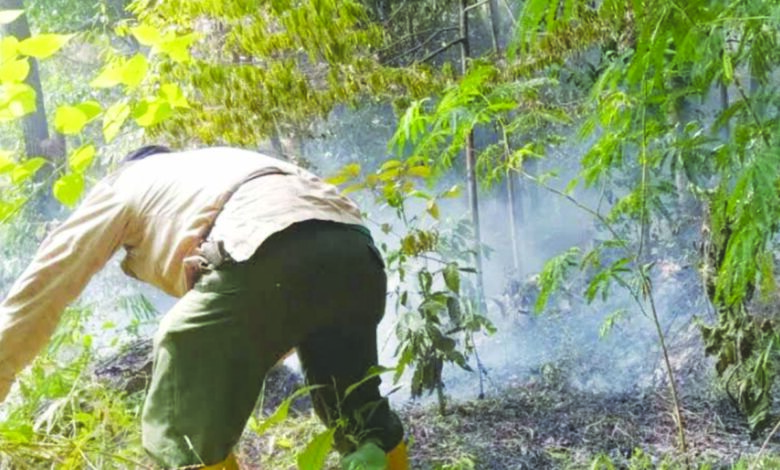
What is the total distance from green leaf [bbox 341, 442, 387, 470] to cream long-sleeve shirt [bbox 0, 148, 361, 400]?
28 cm

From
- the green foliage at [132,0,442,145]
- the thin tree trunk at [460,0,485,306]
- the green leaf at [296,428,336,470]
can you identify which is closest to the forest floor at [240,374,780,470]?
the thin tree trunk at [460,0,485,306]

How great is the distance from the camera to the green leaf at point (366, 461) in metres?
0.96

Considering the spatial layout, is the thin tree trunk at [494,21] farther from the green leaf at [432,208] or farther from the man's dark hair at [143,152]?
the man's dark hair at [143,152]

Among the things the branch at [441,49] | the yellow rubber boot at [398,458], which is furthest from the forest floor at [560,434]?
the branch at [441,49]

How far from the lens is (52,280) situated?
1041 mm

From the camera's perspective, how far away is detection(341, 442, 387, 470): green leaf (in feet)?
3.15

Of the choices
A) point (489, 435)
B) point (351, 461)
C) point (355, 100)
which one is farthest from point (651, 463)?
point (355, 100)

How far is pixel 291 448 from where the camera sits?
4.91 feet

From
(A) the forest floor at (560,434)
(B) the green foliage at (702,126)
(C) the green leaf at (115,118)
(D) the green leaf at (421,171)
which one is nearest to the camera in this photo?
(B) the green foliage at (702,126)

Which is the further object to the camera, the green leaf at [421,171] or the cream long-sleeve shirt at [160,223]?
the green leaf at [421,171]

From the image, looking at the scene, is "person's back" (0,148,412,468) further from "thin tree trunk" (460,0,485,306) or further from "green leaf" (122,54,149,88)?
"thin tree trunk" (460,0,485,306)

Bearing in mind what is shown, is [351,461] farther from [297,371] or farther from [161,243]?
[297,371]

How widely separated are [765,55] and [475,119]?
0.38 m

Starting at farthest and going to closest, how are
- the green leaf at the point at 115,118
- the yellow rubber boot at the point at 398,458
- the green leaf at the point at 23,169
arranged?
the yellow rubber boot at the point at 398,458 < the green leaf at the point at 115,118 < the green leaf at the point at 23,169
